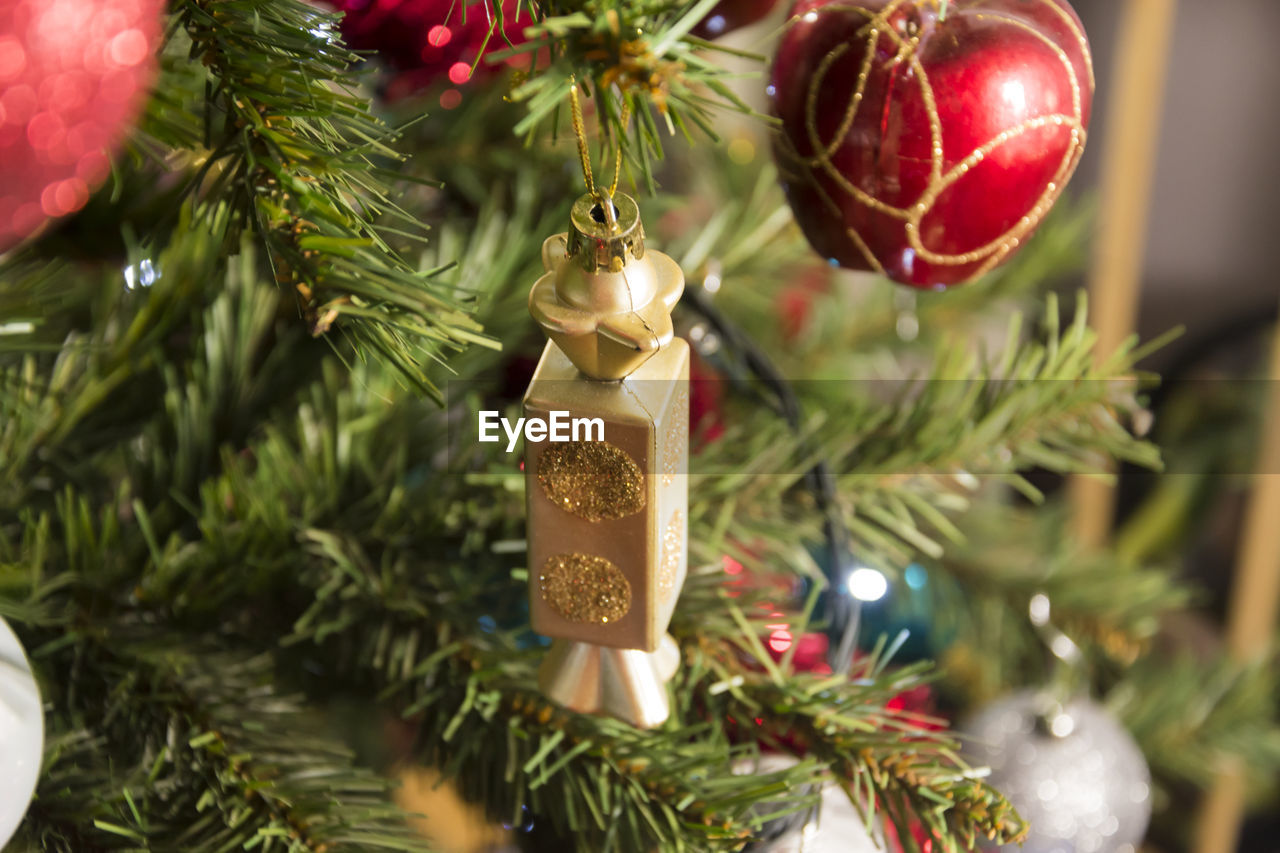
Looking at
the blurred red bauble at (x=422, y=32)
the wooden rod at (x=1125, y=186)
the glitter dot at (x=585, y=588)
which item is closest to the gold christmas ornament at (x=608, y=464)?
the glitter dot at (x=585, y=588)

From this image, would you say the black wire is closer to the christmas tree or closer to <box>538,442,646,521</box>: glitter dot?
the christmas tree

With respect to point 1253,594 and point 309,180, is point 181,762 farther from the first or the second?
point 1253,594

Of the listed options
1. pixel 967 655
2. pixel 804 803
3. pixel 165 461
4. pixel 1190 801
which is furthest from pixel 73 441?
pixel 1190 801

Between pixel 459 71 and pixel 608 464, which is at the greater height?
pixel 459 71

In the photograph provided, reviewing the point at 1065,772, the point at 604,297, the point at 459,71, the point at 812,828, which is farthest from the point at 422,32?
the point at 1065,772

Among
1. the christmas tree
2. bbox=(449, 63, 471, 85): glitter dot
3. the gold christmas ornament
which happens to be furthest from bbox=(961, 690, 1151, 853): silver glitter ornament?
bbox=(449, 63, 471, 85): glitter dot
